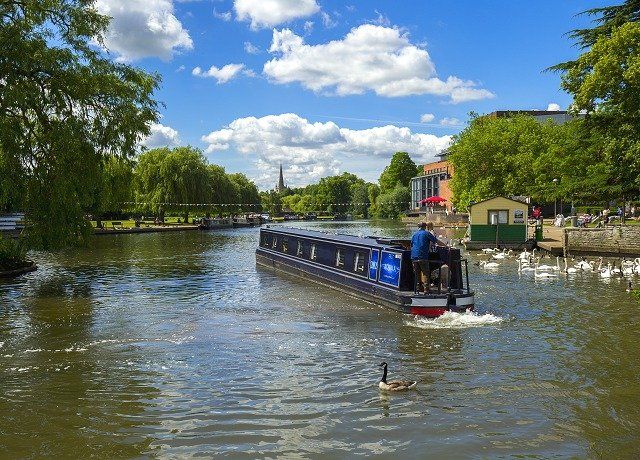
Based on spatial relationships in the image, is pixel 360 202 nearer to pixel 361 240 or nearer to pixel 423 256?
pixel 361 240

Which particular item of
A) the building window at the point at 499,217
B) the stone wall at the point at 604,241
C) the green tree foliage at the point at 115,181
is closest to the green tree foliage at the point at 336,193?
the building window at the point at 499,217

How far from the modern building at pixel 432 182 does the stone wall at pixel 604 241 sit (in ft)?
286

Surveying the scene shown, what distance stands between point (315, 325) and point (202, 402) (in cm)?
628

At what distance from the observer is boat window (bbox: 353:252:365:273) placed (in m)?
20.2

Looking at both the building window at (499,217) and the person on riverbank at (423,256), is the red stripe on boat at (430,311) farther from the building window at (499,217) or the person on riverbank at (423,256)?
the building window at (499,217)

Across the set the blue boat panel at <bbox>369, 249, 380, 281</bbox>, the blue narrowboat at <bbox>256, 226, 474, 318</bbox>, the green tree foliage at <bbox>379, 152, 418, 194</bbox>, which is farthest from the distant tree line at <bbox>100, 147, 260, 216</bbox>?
the green tree foliage at <bbox>379, 152, 418, 194</bbox>

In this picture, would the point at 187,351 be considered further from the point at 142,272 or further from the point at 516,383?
the point at 142,272

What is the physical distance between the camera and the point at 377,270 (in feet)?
61.9

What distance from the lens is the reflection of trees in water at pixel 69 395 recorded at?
A: 800cm

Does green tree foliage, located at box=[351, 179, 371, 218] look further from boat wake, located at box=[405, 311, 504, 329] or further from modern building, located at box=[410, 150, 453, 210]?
boat wake, located at box=[405, 311, 504, 329]

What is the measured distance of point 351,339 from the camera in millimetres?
13906

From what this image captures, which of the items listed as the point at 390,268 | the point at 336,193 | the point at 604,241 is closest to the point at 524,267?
the point at 604,241

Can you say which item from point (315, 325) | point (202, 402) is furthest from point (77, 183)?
point (202, 402)

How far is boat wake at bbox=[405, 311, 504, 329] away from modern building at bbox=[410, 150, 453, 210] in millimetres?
106846
